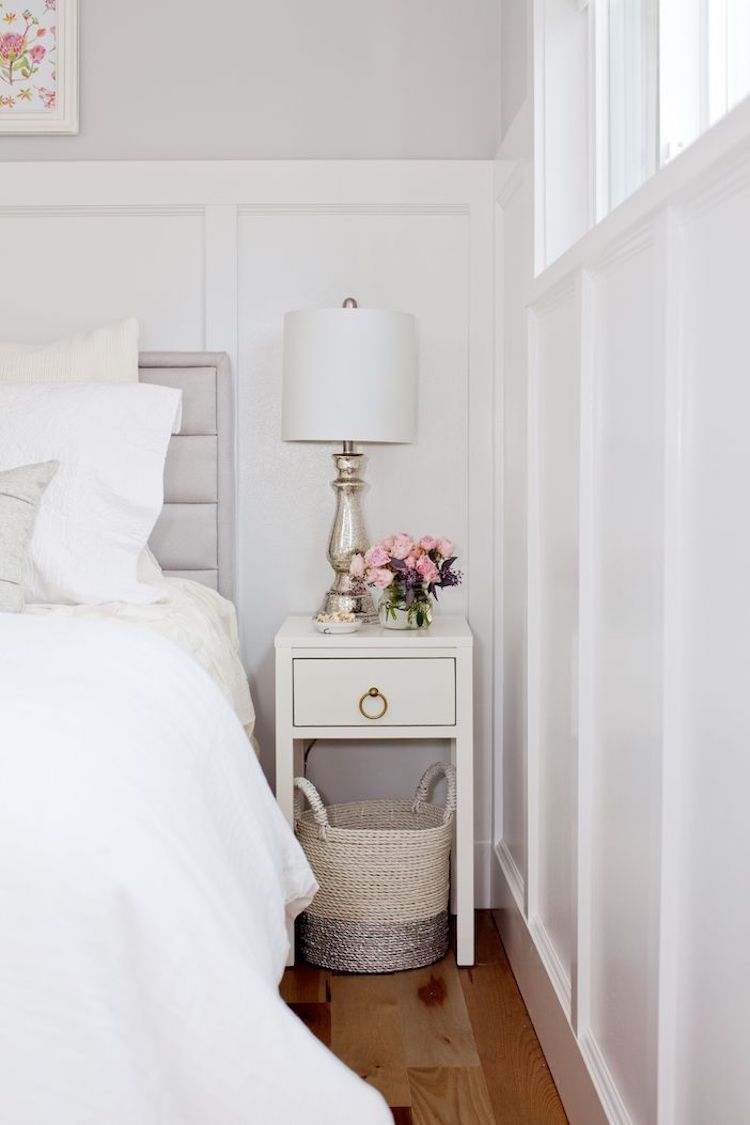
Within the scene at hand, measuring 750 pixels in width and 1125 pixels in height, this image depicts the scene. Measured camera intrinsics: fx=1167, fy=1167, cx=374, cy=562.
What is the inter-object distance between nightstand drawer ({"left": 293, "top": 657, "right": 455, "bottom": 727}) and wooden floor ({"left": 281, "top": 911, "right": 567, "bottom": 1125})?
533 mm

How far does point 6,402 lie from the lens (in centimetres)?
227

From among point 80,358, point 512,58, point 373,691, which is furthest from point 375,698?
point 512,58

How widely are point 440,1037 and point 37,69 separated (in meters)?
2.35

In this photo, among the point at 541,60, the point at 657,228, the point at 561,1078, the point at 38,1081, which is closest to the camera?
the point at 38,1081

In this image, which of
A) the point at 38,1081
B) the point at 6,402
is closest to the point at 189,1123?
the point at 38,1081

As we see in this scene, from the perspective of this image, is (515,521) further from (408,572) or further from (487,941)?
(487,941)

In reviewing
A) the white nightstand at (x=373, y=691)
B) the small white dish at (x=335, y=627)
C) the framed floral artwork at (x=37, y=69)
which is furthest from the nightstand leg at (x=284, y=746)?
the framed floral artwork at (x=37, y=69)

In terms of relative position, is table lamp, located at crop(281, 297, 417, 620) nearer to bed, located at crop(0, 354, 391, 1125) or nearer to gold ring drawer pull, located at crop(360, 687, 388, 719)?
gold ring drawer pull, located at crop(360, 687, 388, 719)

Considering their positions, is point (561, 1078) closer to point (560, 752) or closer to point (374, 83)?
point (560, 752)

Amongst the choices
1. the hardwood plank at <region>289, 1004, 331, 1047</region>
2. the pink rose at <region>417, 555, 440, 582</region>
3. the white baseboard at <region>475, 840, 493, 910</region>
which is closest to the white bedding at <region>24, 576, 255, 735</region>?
the pink rose at <region>417, 555, 440, 582</region>

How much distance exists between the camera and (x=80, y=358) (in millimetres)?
2543

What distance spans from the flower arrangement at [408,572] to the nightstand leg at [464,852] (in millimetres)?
307

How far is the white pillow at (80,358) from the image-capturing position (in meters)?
2.51

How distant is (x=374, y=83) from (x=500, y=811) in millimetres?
1791
